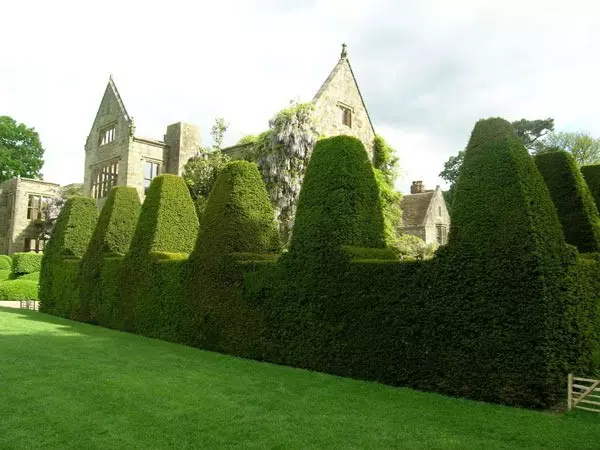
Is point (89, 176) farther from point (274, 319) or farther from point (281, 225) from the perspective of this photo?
point (274, 319)

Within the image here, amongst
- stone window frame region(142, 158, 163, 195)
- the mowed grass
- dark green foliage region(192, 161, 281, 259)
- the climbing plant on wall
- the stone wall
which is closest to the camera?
the mowed grass

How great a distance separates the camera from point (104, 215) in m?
19.2

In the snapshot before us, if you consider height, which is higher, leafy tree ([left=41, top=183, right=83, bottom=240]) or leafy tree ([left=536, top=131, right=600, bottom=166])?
leafy tree ([left=536, top=131, right=600, bottom=166])

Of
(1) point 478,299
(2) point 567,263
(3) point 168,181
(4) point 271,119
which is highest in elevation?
(4) point 271,119

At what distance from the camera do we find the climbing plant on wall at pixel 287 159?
80.8ft

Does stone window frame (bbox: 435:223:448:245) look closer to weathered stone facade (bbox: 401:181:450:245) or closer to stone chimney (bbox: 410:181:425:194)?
weathered stone facade (bbox: 401:181:450:245)

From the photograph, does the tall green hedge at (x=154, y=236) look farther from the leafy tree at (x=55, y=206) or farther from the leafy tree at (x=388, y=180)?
the leafy tree at (x=55, y=206)

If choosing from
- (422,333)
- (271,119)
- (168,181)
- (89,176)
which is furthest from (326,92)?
(422,333)

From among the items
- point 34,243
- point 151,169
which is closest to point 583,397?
point 151,169

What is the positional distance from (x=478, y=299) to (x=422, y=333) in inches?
46.7

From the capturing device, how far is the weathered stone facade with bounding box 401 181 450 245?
38.8 m

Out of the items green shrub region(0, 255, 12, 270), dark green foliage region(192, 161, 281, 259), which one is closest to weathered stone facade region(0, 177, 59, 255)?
green shrub region(0, 255, 12, 270)

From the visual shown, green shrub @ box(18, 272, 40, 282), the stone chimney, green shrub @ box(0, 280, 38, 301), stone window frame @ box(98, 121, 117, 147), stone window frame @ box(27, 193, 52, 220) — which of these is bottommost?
green shrub @ box(0, 280, 38, 301)

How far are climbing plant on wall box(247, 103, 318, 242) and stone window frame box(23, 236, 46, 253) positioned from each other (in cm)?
2767
